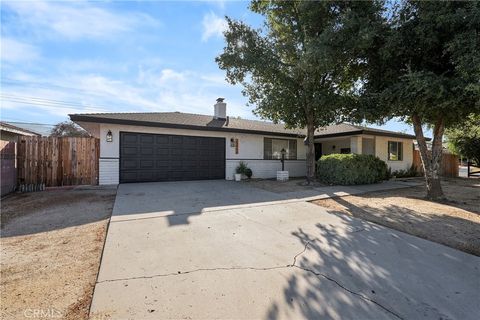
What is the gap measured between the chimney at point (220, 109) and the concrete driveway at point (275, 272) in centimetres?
974

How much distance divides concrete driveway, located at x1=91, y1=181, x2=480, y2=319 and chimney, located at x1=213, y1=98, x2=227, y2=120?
9.74m

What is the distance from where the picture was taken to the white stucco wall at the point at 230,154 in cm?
984

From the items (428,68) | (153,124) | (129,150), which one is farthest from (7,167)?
(428,68)

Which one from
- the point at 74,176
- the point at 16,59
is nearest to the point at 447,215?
the point at 74,176

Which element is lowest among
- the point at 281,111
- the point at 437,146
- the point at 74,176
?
the point at 74,176

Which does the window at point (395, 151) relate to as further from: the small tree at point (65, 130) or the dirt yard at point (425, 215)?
the small tree at point (65, 130)

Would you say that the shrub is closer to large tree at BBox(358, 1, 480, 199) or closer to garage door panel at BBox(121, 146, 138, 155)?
large tree at BBox(358, 1, 480, 199)

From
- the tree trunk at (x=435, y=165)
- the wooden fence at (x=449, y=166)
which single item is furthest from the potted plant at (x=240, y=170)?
the wooden fence at (x=449, y=166)

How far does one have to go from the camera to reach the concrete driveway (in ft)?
7.61

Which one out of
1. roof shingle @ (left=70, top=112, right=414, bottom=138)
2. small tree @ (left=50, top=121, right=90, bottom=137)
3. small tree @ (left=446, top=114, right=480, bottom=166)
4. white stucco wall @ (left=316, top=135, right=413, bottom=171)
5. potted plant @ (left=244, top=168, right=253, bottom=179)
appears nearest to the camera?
roof shingle @ (left=70, top=112, right=414, bottom=138)

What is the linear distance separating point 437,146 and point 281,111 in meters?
5.28

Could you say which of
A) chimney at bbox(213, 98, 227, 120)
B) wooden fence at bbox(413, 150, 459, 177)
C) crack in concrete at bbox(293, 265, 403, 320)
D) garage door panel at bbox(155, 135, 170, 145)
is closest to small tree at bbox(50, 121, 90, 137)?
chimney at bbox(213, 98, 227, 120)

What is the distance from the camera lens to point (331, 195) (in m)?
8.26

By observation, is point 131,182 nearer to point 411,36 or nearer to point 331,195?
point 331,195
